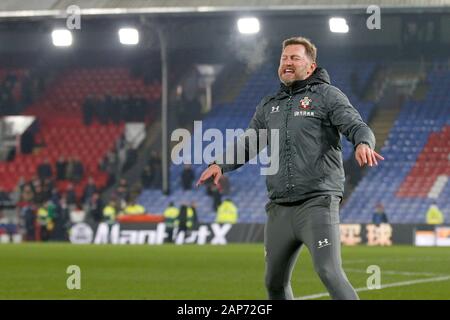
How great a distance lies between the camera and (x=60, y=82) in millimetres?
39531

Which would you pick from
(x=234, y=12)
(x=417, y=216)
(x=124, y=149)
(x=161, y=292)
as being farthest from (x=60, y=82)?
(x=161, y=292)

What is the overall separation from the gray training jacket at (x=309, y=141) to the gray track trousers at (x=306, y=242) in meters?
0.08

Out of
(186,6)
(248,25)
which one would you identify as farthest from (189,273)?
(248,25)

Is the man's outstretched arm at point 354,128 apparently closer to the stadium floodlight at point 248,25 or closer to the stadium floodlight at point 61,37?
the stadium floodlight at point 248,25

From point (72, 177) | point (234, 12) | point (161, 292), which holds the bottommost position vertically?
point (161, 292)

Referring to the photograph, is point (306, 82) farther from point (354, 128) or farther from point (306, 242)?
point (306, 242)

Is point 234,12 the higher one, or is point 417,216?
point 234,12

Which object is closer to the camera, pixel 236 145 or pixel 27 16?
pixel 236 145

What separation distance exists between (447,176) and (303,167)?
2666 centimetres

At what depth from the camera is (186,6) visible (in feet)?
95.2

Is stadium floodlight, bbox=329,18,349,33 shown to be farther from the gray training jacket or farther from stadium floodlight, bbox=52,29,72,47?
the gray training jacket

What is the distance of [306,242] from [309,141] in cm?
67

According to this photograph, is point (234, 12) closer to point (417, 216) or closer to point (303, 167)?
point (417, 216)

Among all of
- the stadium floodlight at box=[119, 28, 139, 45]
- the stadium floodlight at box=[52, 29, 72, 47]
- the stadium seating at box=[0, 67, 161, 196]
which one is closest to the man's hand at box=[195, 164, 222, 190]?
the stadium floodlight at box=[119, 28, 139, 45]
